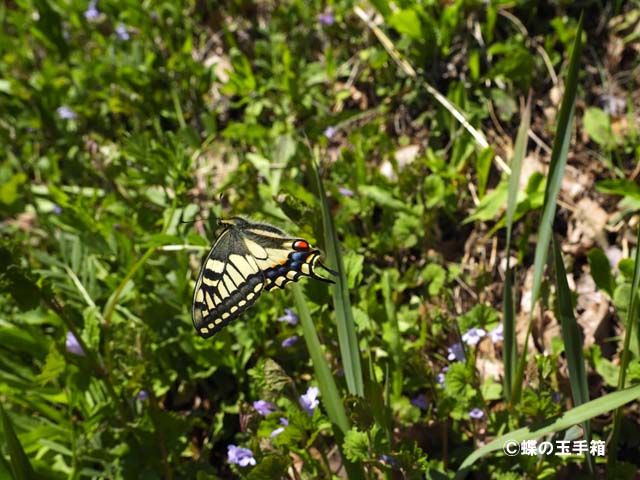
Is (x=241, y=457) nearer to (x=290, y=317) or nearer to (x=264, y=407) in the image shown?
(x=264, y=407)

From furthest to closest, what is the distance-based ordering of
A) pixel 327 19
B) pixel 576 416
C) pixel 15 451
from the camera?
pixel 327 19
pixel 15 451
pixel 576 416

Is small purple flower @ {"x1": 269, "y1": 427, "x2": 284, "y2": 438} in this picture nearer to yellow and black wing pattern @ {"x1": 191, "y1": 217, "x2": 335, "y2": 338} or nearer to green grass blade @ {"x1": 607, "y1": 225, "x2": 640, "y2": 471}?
yellow and black wing pattern @ {"x1": 191, "y1": 217, "x2": 335, "y2": 338}

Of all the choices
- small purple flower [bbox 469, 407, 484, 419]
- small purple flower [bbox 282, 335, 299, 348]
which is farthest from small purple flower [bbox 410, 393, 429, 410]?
small purple flower [bbox 282, 335, 299, 348]

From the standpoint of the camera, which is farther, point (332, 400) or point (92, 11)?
point (92, 11)

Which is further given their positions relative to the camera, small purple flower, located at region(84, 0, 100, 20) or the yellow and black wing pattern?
small purple flower, located at region(84, 0, 100, 20)

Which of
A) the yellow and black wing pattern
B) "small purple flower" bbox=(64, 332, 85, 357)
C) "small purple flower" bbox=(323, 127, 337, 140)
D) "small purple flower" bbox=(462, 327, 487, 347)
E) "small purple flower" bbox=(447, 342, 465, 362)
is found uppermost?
"small purple flower" bbox=(323, 127, 337, 140)

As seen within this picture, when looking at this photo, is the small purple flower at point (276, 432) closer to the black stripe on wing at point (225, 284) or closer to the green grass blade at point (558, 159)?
the black stripe on wing at point (225, 284)

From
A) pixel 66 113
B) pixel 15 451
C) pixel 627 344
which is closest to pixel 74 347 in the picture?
pixel 15 451
